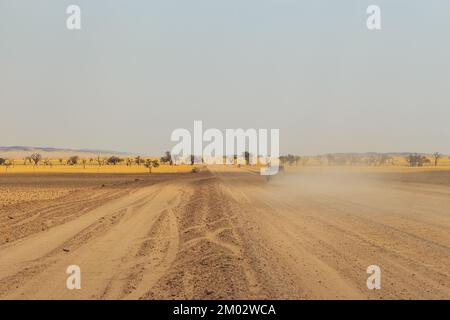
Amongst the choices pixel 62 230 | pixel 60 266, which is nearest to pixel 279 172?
pixel 62 230

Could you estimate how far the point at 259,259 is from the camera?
8328mm

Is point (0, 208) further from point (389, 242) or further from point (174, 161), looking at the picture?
point (174, 161)

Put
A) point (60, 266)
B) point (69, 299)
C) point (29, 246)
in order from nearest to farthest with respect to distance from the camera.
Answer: point (69, 299)
point (60, 266)
point (29, 246)

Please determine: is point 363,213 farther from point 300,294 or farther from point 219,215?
point 300,294

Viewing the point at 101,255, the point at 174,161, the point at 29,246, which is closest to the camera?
the point at 101,255

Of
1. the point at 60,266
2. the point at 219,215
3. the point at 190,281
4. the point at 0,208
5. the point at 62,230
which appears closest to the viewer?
the point at 190,281

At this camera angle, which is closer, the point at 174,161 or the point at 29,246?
the point at 29,246

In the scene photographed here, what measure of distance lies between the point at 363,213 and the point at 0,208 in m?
14.3

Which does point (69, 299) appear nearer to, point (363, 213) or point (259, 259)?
point (259, 259)

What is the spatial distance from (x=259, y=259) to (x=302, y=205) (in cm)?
1089

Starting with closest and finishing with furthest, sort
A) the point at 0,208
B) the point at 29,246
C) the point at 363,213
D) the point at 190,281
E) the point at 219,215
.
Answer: the point at 190,281 → the point at 29,246 → the point at 219,215 → the point at 363,213 → the point at 0,208

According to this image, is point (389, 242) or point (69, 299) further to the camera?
point (389, 242)

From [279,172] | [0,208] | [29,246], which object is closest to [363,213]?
[29,246]

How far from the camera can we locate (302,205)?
1891 centimetres
